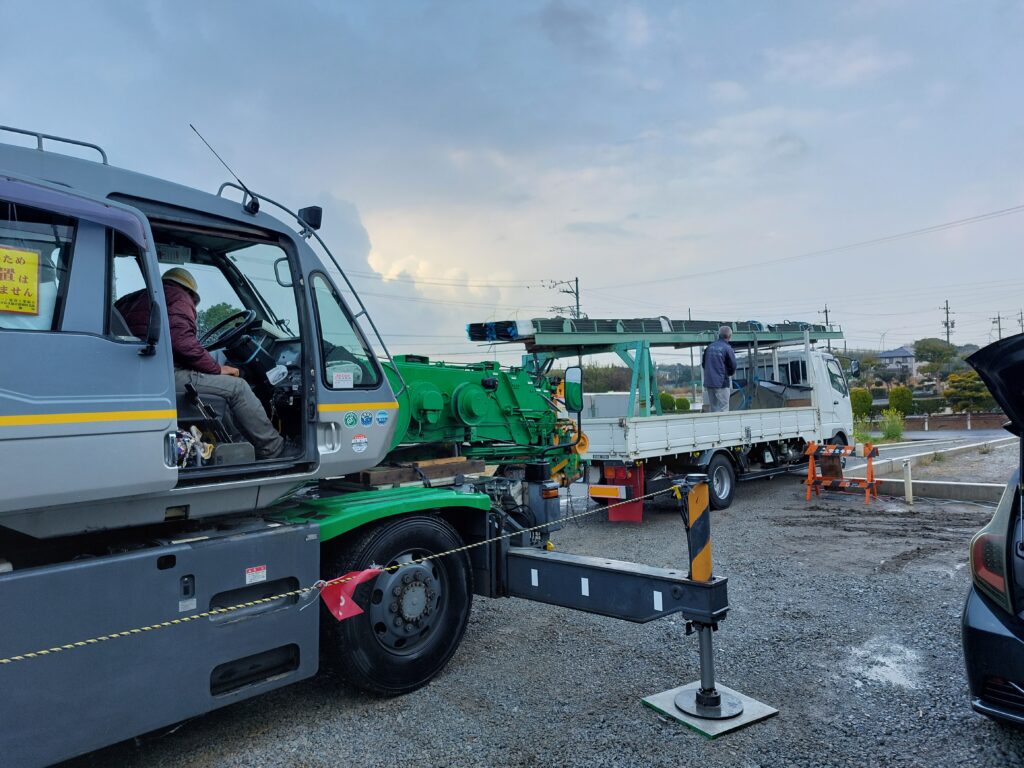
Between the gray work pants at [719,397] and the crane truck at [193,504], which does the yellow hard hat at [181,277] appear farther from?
the gray work pants at [719,397]

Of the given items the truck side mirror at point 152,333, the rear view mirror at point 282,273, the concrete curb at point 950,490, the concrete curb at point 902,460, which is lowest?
the concrete curb at point 950,490

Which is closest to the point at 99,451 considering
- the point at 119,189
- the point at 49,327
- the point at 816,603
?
the point at 49,327

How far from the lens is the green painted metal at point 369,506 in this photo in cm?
401

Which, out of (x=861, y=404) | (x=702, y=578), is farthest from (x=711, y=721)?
(x=861, y=404)

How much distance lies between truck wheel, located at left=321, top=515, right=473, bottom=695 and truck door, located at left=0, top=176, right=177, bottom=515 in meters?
1.28

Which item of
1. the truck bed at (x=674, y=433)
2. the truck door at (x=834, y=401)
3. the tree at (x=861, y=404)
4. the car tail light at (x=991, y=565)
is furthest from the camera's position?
the tree at (x=861, y=404)

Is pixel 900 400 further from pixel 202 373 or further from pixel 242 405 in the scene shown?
pixel 202 373

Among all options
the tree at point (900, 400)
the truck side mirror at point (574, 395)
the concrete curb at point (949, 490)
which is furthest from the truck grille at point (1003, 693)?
the tree at point (900, 400)

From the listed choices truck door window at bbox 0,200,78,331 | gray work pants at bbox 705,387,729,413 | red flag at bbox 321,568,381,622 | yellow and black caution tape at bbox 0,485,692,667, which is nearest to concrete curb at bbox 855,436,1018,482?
gray work pants at bbox 705,387,729,413

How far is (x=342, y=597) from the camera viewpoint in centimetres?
387

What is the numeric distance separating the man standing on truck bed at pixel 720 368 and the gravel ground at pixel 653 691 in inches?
228

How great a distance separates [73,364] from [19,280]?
0.38 meters

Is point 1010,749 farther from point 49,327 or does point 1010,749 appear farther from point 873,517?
point 873,517

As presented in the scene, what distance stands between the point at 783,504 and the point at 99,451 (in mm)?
10226
